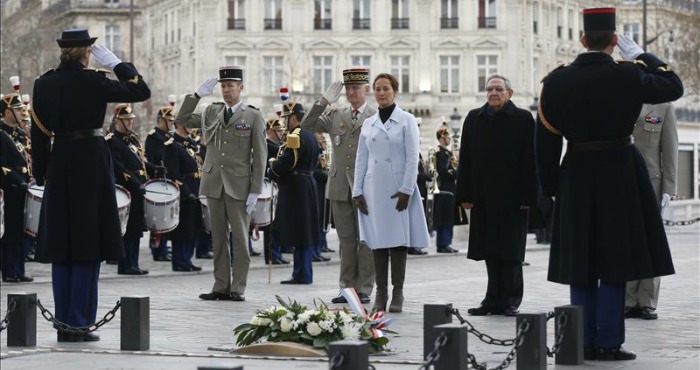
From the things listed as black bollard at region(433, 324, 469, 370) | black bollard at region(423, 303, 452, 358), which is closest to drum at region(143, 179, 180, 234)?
black bollard at region(423, 303, 452, 358)

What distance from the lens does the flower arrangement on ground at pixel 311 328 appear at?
11.7 m

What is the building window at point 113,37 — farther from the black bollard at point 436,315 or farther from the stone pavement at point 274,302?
the black bollard at point 436,315

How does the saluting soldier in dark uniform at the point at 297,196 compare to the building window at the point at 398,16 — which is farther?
the building window at the point at 398,16

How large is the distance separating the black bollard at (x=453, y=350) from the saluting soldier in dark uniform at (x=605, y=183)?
210cm

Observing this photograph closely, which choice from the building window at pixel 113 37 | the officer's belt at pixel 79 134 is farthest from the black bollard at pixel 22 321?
the building window at pixel 113 37

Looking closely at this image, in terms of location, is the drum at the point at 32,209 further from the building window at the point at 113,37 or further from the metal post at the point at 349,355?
the building window at the point at 113,37

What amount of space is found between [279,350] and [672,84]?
9.36 feet

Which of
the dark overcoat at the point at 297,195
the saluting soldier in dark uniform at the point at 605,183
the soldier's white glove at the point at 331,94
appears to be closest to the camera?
the saluting soldier in dark uniform at the point at 605,183

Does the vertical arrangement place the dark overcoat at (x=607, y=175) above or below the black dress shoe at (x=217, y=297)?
above

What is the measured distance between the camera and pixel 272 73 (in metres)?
108

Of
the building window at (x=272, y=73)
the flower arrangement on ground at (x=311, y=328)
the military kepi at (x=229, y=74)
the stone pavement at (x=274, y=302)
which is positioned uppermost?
the building window at (x=272, y=73)

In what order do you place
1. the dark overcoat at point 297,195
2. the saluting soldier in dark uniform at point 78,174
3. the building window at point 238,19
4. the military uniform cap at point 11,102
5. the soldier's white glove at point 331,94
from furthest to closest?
the building window at point 238,19 < the military uniform cap at point 11,102 < the dark overcoat at point 297,195 < the soldier's white glove at point 331,94 < the saluting soldier in dark uniform at point 78,174

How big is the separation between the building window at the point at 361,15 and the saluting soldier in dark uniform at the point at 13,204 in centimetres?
8710

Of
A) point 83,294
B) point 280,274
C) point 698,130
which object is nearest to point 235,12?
point 698,130
